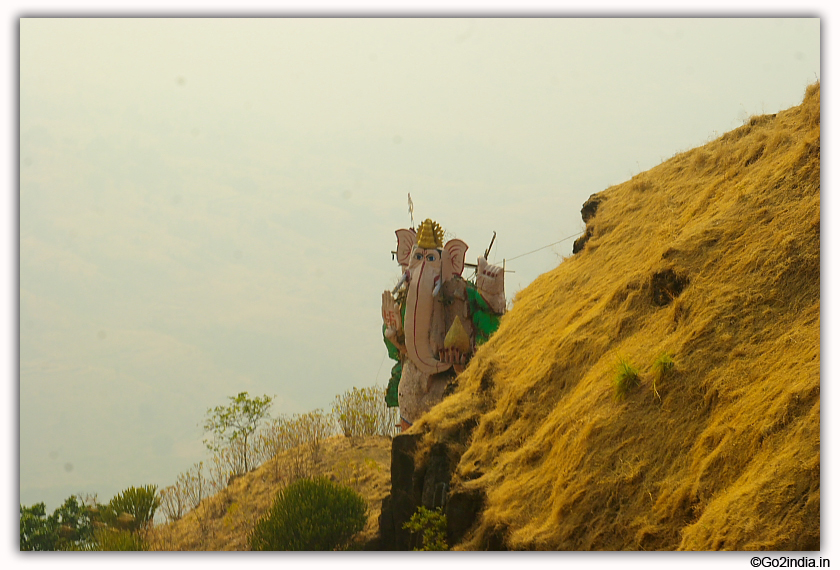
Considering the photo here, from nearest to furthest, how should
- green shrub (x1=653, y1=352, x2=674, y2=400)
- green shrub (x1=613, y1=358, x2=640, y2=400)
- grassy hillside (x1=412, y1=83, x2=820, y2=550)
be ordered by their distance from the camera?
grassy hillside (x1=412, y1=83, x2=820, y2=550) → green shrub (x1=653, y1=352, x2=674, y2=400) → green shrub (x1=613, y1=358, x2=640, y2=400)

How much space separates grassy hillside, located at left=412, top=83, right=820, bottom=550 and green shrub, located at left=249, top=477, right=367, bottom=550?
6.57 ft

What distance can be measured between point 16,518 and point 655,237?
9.42 metres

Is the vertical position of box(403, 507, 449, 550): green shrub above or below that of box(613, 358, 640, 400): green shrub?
below

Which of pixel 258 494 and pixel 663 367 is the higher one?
pixel 663 367

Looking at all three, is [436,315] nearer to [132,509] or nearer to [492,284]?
[492,284]

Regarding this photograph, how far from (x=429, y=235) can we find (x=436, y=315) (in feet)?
4.85

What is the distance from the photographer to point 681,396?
31.1ft

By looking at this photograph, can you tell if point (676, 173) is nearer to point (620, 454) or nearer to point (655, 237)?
point (655, 237)

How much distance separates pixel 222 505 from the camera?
17328 mm

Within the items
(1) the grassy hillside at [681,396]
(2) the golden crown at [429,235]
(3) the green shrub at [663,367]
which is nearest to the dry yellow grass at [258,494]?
(1) the grassy hillside at [681,396]

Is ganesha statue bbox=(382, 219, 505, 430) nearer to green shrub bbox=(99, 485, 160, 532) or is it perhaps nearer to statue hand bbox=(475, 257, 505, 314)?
statue hand bbox=(475, 257, 505, 314)

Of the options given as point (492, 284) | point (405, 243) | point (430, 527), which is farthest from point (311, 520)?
point (405, 243)

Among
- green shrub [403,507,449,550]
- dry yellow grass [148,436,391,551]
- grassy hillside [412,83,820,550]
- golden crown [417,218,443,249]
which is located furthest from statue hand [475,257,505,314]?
green shrub [403,507,449,550]

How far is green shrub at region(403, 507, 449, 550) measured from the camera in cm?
1062
